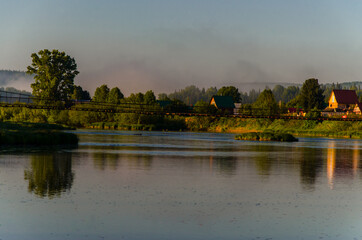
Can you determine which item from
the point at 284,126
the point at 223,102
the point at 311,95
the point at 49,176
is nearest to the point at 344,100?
the point at 311,95

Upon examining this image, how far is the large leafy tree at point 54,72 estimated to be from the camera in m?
Result: 142

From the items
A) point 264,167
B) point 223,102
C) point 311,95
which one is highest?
point 311,95

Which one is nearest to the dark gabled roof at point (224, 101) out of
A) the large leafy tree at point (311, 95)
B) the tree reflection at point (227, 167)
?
the large leafy tree at point (311, 95)

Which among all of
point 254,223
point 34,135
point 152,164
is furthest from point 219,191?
point 34,135

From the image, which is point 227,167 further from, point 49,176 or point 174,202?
point 174,202

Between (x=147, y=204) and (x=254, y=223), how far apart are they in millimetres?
4799

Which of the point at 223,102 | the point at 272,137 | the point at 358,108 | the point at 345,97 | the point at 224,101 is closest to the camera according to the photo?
the point at 272,137

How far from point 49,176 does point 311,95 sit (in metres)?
144

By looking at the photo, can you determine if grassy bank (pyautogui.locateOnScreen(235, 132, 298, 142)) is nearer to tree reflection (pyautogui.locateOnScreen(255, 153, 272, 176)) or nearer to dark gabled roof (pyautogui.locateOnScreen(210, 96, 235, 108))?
tree reflection (pyautogui.locateOnScreen(255, 153, 272, 176))

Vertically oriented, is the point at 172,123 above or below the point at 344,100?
below

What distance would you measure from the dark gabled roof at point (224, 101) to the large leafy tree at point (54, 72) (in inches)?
2365

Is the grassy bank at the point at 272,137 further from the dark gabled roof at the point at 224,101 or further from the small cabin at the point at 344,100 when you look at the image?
the dark gabled roof at the point at 224,101

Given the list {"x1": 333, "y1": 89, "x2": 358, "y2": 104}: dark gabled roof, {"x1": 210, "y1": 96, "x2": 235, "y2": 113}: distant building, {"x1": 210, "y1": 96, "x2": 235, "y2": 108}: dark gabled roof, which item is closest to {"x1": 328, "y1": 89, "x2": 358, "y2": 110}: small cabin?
{"x1": 333, "y1": 89, "x2": 358, "y2": 104}: dark gabled roof

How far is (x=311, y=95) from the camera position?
16288cm
